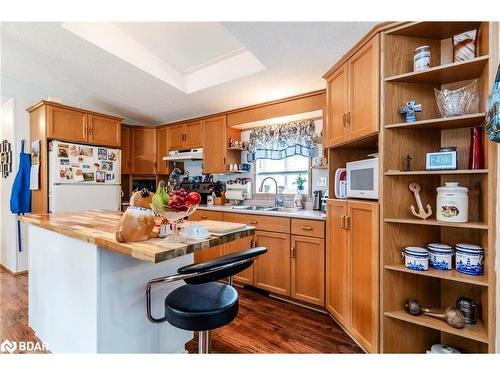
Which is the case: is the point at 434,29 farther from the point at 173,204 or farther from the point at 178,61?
the point at 178,61

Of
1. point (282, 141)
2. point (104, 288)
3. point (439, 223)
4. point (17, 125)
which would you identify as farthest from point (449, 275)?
point (17, 125)

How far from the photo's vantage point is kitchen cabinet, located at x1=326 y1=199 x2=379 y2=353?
5.28 feet

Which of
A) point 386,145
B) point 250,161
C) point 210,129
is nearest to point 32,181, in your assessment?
point 210,129

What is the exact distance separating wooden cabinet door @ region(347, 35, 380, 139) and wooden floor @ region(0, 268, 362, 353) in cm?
154

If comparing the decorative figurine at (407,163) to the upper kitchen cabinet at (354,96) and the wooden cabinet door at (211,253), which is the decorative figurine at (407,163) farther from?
the wooden cabinet door at (211,253)

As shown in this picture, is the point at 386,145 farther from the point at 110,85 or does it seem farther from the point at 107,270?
the point at 110,85

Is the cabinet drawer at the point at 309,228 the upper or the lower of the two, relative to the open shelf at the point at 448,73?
lower

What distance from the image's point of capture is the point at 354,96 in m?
1.78

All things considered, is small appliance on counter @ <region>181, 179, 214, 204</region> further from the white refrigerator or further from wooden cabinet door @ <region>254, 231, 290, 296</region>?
wooden cabinet door @ <region>254, 231, 290, 296</region>

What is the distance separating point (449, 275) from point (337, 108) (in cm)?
137

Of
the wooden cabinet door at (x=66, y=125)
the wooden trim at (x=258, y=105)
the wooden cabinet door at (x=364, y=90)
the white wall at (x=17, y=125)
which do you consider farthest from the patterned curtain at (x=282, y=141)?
the white wall at (x=17, y=125)

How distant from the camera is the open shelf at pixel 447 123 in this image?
130cm

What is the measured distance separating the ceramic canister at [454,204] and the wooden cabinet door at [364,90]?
530 mm
